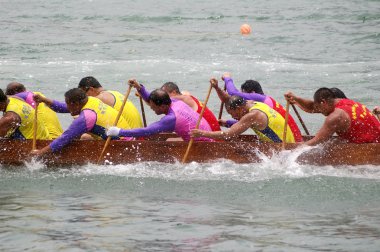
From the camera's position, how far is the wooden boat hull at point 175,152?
472 inches

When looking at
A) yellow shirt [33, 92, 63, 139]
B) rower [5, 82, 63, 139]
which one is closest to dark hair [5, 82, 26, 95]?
rower [5, 82, 63, 139]

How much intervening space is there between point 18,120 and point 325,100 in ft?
15.0

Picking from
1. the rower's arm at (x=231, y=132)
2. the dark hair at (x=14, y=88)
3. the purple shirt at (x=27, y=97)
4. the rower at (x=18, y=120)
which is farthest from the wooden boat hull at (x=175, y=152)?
the dark hair at (x=14, y=88)

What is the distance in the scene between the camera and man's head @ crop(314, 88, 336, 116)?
11789 mm

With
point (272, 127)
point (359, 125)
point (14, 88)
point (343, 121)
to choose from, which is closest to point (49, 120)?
point (14, 88)

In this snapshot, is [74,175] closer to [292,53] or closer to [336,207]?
[336,207]

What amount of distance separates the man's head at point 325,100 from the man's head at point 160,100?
2129mm

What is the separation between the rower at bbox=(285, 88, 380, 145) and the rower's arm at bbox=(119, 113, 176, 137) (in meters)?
2.01

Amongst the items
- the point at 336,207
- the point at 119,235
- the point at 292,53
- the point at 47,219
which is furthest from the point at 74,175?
the point at 292,53

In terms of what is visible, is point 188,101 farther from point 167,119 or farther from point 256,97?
point 167,119

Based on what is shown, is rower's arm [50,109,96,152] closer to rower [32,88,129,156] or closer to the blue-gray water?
rower [32,88,129,156]

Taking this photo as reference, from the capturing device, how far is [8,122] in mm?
12398

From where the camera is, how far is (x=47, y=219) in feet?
33.5

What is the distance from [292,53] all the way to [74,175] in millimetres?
16438
